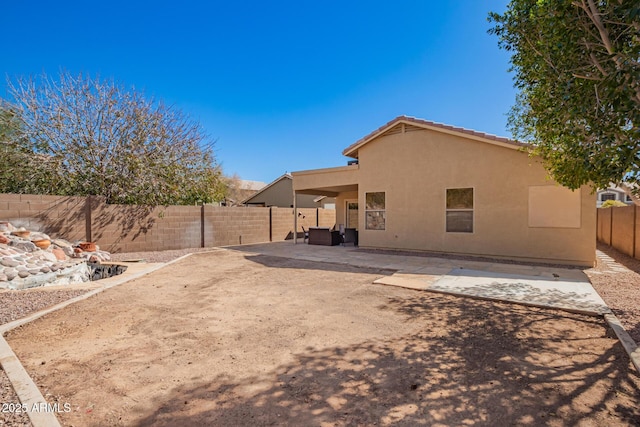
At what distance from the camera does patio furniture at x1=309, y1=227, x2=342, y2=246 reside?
565 inches

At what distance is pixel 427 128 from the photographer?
11.0 m

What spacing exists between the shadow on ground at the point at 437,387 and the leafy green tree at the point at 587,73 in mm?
2215

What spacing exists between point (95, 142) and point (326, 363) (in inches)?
534

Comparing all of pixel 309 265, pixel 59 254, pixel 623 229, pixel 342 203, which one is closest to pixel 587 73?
pixel 309 265

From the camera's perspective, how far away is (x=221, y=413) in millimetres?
2457

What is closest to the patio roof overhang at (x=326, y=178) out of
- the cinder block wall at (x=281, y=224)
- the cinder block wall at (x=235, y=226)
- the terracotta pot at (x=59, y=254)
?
the cinder block wall at (x=235, y=226)

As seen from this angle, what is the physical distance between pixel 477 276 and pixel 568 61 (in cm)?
475

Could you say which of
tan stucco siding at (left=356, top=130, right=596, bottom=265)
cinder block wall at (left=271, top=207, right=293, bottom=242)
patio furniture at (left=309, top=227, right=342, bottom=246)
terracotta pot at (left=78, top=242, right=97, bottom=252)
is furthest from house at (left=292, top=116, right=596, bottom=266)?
terracotta pot at (left=78, top=242, right=97, bottom=252)

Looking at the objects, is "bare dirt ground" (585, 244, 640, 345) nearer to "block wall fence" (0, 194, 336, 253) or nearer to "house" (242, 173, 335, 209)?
"block wall fence" (0, 194, 336, 253)

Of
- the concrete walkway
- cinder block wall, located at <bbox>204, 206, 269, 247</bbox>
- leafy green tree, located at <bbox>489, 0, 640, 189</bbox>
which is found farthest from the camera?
cinder block wall, located at <bbox>204, 206, 269, 247</bbox>

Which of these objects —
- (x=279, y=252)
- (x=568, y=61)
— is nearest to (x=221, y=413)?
(x=568, y=61)

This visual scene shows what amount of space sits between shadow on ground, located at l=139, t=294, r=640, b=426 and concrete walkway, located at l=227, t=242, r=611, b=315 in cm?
153

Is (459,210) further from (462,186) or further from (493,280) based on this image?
(493,280)

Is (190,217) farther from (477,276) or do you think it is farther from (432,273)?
(477,276)
